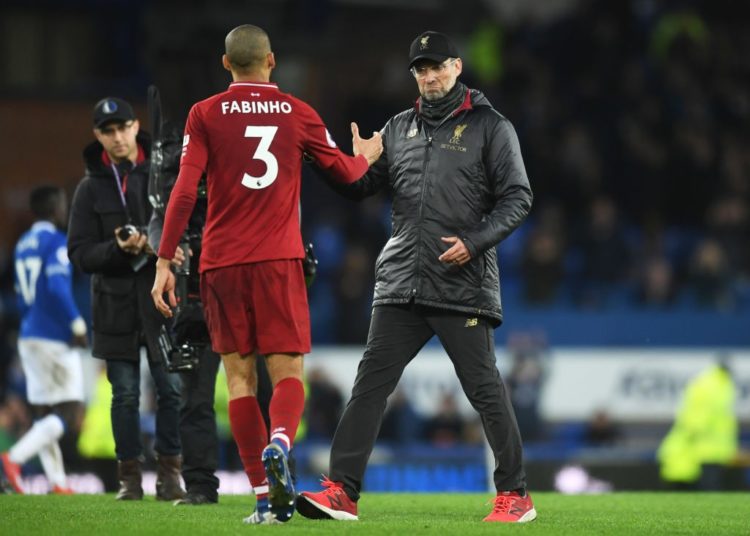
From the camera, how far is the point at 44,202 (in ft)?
37.4

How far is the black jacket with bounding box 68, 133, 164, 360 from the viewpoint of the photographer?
9148 mm

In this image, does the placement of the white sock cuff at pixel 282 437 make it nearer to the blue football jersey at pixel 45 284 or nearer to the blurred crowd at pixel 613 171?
the blue football jersey at pixel 45 284

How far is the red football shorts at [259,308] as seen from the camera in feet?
23.8

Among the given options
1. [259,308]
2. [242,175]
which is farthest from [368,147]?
[259,308]

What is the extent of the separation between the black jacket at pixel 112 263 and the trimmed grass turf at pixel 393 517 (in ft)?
3.29

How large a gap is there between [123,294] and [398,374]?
7.21ft

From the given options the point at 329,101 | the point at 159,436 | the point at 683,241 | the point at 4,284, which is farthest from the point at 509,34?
the point at 159,436

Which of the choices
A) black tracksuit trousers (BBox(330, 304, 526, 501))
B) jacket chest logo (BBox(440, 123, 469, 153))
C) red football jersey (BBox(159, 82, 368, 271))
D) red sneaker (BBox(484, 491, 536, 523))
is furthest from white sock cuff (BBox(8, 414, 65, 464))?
jacket chest logo (BBox(440, 123, 469, 153))

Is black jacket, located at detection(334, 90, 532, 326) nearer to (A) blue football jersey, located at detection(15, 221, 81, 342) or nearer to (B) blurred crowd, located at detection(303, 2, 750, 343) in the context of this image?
(A) blue football jersey, located at detection(15, 221, 81, 342)

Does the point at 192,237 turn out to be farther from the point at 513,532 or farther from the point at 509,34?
the point at 509,34

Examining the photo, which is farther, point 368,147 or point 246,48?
point 368,147

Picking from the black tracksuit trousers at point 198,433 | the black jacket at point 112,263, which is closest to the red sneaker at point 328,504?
the black tracksuit trousers at point 198,433

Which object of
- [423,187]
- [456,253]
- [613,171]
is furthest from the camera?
[613,171]

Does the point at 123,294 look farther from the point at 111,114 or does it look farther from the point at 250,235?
the point at 250,235
